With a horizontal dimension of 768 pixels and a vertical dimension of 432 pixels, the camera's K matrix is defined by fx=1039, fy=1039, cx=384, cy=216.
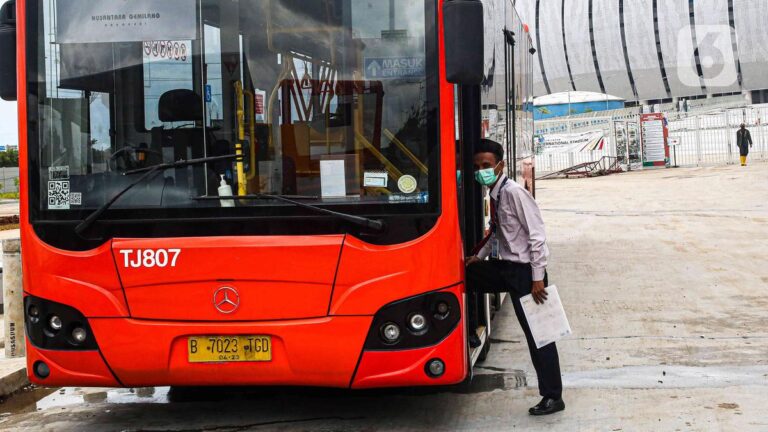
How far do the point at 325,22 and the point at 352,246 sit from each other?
3.84 feet

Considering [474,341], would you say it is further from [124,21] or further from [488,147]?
[124,21]

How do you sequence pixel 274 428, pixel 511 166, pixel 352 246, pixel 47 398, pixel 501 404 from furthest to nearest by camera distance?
1. pixel 511 166
2. pixel 47 398
3. pixel 501 404
4. pixel 274 428
5. pixel 352 246

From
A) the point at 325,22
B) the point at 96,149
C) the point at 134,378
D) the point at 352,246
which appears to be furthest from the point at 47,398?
the point at 325,22

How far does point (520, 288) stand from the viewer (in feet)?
19.7

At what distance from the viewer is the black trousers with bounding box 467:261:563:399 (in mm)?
6012

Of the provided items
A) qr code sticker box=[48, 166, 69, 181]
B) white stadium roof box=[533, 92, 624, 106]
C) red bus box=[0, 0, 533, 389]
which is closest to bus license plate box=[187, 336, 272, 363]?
red bus box=[0, 0, 533, 389]

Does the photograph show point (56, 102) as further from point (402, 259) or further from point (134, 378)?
point (402, 259)

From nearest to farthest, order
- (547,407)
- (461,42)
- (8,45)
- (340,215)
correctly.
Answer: (461,42)
(340,215)
(8,45)
(547,407)

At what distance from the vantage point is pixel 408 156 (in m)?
Answer: 5.40

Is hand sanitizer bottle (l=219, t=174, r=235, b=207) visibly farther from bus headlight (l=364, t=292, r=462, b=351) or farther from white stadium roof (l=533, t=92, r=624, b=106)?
white stadium roof (l=533, t=92, r=624, b=106)

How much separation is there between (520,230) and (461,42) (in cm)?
137

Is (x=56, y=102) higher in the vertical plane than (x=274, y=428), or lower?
higher

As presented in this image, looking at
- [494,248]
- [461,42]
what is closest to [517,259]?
[494,248]

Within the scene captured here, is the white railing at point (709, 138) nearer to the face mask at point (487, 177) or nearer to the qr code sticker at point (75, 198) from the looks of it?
the face mask at point (487, 177)
